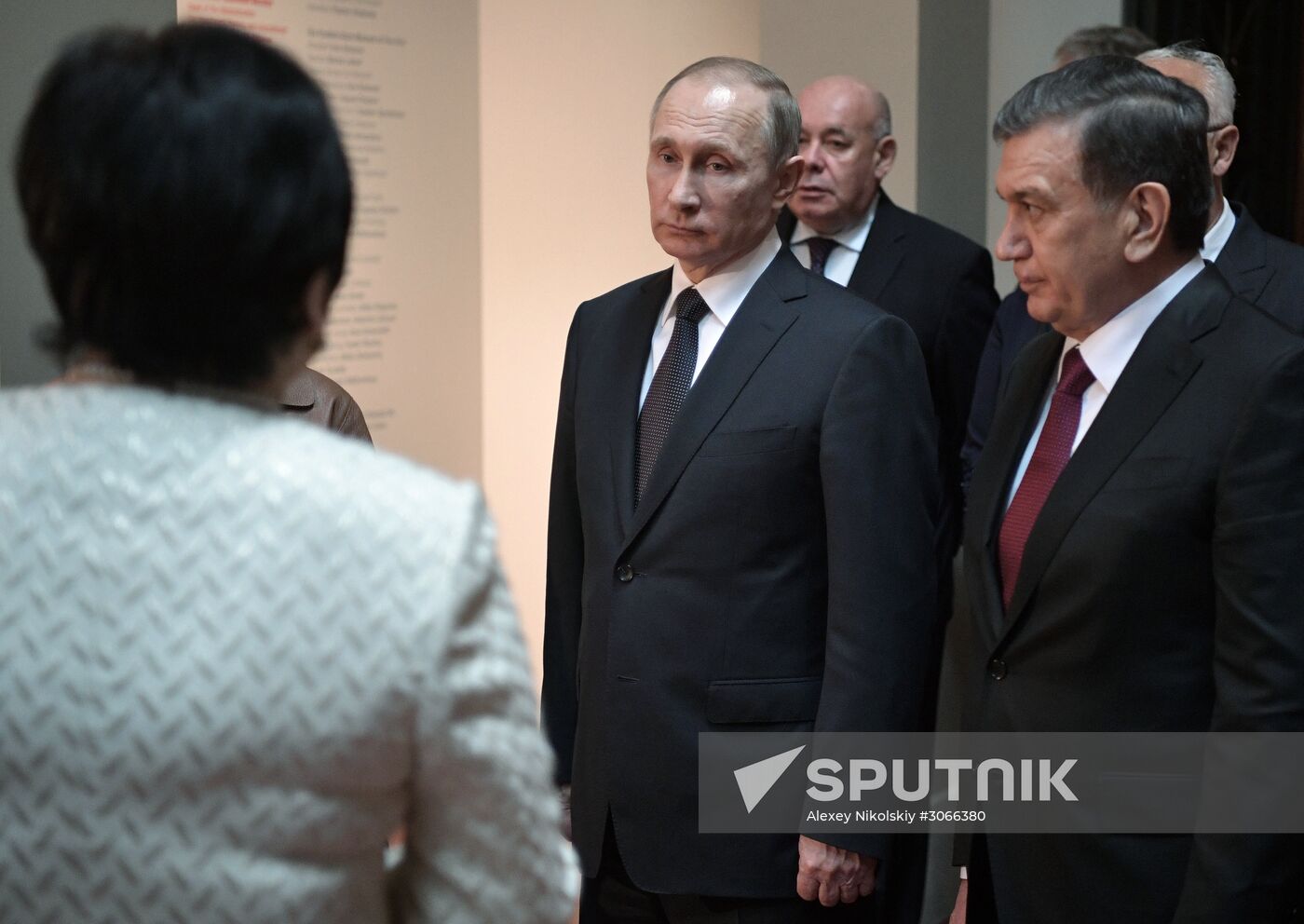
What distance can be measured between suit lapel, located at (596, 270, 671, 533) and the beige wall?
232cm

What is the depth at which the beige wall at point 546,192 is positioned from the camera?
190 inches

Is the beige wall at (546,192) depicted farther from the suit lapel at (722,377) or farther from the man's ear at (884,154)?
the suit lapel at (722,377)

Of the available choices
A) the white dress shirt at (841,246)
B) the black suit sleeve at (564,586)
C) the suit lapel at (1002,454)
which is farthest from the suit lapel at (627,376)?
the white dress shirt at (841,246)

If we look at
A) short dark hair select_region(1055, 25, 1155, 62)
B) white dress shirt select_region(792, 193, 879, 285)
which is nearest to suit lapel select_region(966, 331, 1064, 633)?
white dress shirt select_region(792, 193, 879, 285)

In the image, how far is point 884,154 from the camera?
14.3ft

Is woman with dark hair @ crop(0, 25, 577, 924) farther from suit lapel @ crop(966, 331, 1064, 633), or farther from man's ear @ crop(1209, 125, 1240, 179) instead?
man's ear @ crop(1209, 125, 1240, 179)

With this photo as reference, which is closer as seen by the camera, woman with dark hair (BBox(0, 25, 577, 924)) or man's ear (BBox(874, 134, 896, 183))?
woman with dark hair (BBox(0, 25, 577, 924))

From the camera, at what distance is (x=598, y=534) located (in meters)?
2.35

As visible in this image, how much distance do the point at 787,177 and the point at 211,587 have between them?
1717 mm

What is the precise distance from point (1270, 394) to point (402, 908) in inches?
50.6

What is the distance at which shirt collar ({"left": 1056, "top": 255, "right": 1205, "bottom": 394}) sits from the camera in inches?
78.3

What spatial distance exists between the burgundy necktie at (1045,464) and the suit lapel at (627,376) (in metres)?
0.62

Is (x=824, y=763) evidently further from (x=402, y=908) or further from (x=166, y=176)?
(x=166, y=176)

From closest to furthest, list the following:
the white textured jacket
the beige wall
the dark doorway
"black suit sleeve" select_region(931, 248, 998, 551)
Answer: the white textured jacket, "black suit sleeve" select_region(931, 248, 998, 551), the dark doorway, the beige wall
